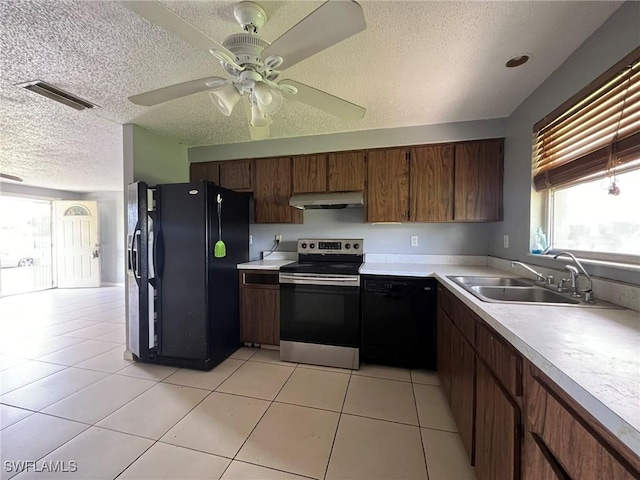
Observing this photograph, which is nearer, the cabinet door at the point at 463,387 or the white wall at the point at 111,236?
the cabinet door at the point at 463,387

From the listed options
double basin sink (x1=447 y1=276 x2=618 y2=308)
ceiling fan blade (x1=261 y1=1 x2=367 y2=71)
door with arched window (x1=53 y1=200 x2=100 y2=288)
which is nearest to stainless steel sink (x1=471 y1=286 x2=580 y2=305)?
double basin sink (x1=447 y1=276 x2=618 y2=308)

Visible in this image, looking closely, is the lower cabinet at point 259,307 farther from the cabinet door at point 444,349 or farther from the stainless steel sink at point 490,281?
the stainless steel sink at point 490,281

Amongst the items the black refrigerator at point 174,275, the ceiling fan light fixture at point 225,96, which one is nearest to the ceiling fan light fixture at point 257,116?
the ceiling fan light fixture at point 225,96

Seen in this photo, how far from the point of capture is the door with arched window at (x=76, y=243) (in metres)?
5.96

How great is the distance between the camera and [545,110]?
187cm

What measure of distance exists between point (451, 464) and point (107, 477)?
1.78 meters

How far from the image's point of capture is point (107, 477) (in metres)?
1.35

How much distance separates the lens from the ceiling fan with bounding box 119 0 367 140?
95cm

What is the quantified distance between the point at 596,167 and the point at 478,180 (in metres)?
1.13

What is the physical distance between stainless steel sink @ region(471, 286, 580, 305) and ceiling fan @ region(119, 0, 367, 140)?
4.60ft

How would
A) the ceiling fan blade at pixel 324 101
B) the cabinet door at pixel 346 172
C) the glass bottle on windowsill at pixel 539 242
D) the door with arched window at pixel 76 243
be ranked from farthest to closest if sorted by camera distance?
the door with arched window at pixel 76 243
the cabinet door at pixel 346 172
the glass bottle on windowsill at pixel 539 242
the ceiling fan blade at pixel 324 101

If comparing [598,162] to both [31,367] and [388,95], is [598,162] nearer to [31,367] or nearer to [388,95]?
[388,95]

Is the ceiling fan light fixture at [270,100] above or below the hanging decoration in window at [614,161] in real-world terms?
above

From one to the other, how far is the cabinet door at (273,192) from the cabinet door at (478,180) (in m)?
1.66
